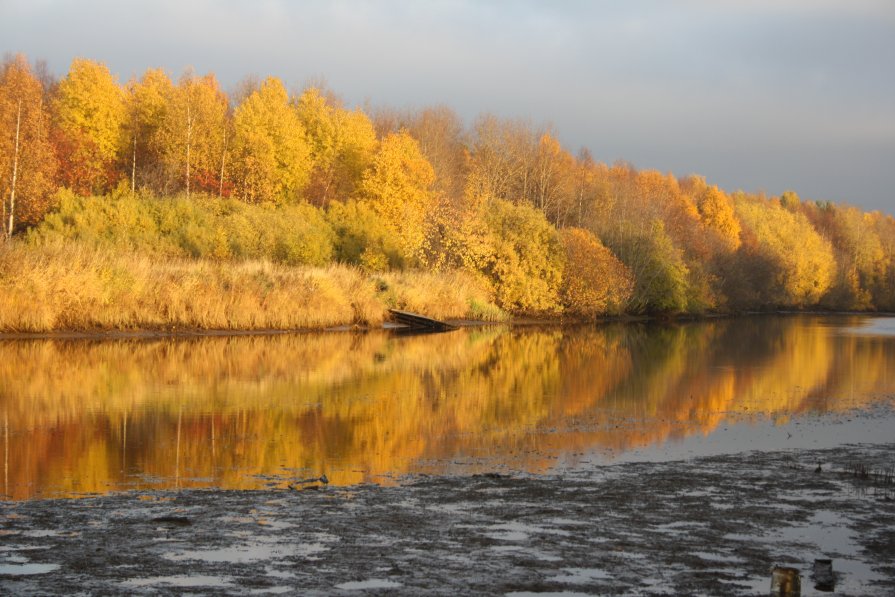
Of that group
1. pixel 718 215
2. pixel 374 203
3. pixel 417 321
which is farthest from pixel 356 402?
pixel 718 215

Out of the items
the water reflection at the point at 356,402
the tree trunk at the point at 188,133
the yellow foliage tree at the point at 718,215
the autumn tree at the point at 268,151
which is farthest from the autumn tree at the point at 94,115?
the yellow foliage tree at the point at 718,215

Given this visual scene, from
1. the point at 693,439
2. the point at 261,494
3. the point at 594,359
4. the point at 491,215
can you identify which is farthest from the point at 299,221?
the point at 261,494

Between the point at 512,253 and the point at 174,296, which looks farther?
the point at 512,253

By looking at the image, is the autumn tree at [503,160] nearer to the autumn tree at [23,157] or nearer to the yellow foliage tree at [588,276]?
the yellow foliage tree at [588,276]

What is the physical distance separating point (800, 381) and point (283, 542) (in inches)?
736

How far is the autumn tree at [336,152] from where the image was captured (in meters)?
71.2

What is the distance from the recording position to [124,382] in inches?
800

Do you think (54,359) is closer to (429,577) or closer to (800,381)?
(800,381)

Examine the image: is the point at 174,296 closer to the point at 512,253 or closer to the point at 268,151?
the point at 512,253

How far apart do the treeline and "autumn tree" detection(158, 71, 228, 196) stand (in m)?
0.14

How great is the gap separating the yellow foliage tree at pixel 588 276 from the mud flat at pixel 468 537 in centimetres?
4173

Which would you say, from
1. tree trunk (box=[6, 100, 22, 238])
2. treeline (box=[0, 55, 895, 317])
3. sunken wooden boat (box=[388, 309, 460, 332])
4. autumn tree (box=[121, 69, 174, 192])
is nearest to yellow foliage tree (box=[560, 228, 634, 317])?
treeline (box=[0, 55, 895, 317])

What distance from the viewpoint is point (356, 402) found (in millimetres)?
18359

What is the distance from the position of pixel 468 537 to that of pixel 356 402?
33.8 ft
